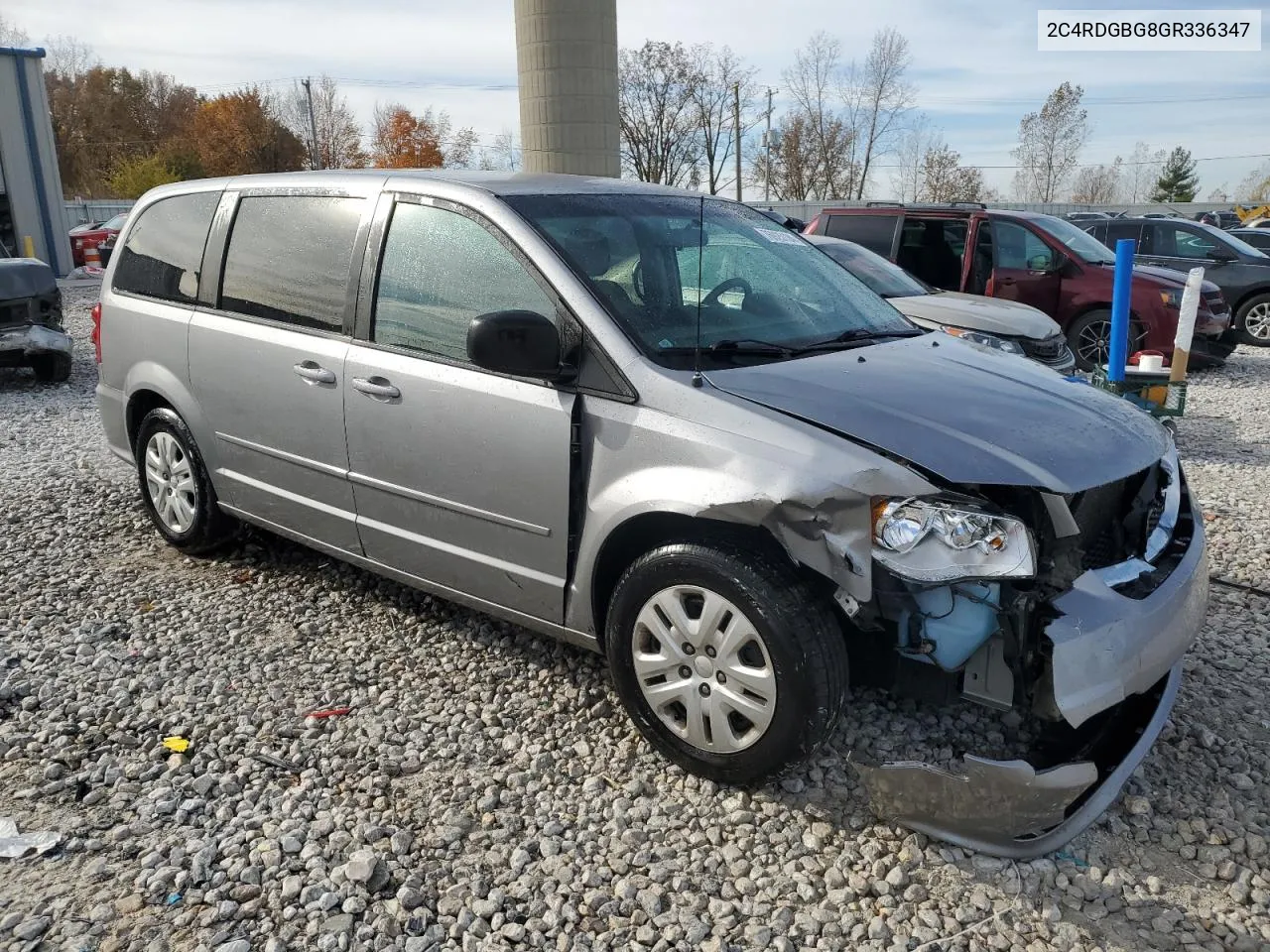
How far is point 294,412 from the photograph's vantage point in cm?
405

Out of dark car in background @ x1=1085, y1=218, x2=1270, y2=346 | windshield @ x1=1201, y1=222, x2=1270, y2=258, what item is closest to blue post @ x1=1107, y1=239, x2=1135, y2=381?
dark car in background @ x1=1085, y1=218, x2=1270, y2=346

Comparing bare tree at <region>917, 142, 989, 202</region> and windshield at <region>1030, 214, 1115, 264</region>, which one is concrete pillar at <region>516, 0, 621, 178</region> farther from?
bare tree at <region>917, 142, 989, 202</region>

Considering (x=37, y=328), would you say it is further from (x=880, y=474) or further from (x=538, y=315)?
(x=880, y=474)

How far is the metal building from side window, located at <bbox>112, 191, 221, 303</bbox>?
2289 centimetres

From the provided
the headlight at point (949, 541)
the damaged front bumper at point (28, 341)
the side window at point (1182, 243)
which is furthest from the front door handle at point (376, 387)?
the side window at point (1182, 243)

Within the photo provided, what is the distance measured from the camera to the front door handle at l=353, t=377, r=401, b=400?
12.0 feet

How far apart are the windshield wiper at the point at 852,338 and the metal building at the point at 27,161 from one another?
26.0 metres

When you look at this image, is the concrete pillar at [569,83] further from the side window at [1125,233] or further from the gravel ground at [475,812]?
the gravel ground at [475,812]

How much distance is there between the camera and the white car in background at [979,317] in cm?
803

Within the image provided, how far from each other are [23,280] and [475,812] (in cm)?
926

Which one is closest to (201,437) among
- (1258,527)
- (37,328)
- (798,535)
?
(798,535)

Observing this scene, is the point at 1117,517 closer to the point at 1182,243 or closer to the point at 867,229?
the point at 867,229

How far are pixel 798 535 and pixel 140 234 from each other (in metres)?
4.05

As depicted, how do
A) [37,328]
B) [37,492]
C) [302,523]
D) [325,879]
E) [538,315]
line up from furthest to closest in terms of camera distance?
[37,328] < [37,492] < [302,523] < [538,315] < [325,879]
